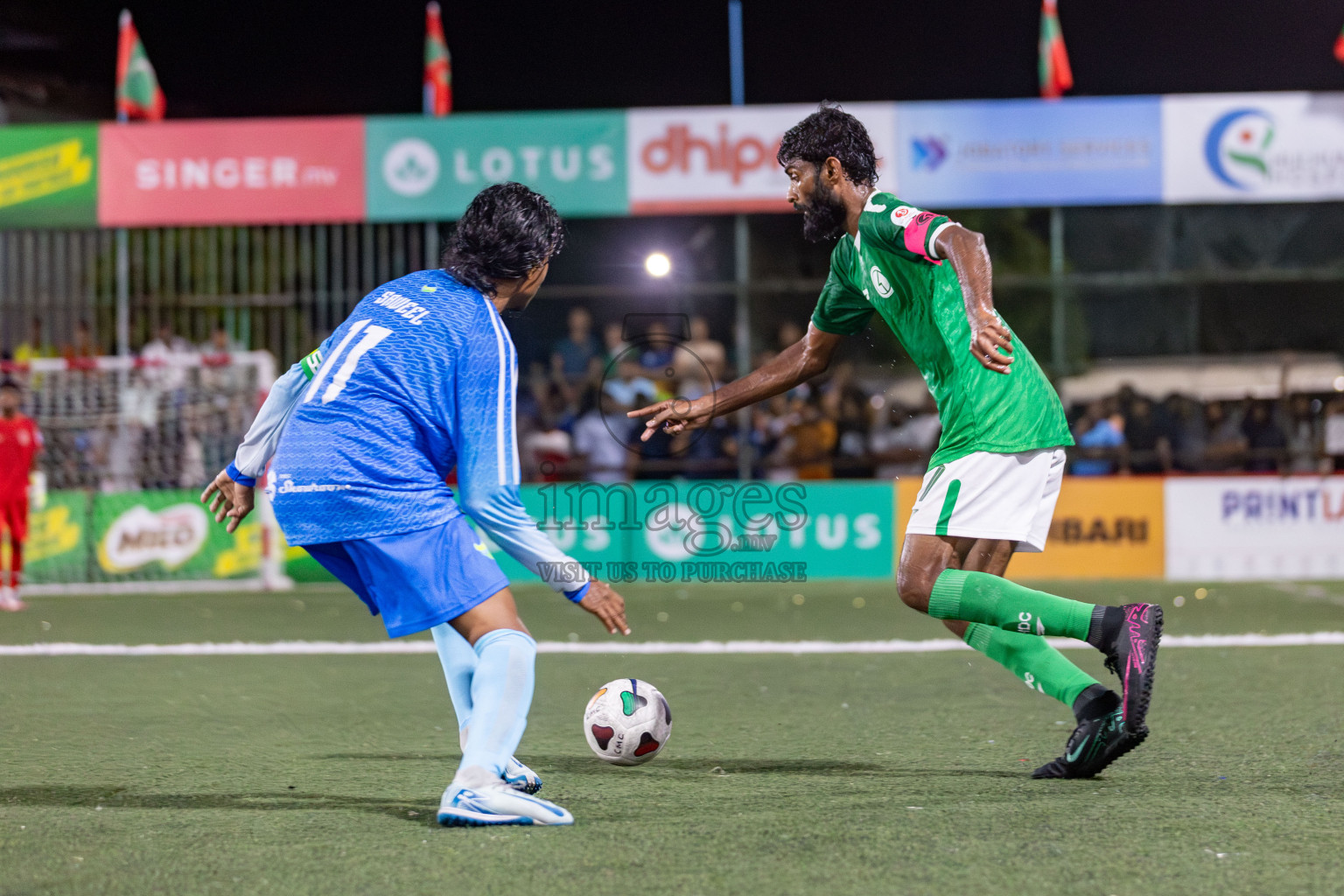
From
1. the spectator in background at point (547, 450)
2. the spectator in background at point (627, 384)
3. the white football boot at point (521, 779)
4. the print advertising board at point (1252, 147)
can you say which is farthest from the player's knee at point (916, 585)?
the print advertising board at point (1252, 147)

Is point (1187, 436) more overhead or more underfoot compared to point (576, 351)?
more underfoot

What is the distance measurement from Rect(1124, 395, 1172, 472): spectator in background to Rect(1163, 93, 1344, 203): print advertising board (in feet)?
7.59

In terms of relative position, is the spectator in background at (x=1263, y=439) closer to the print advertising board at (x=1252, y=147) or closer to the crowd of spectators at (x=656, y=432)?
the crowd of spectators at (x=656, y=432)

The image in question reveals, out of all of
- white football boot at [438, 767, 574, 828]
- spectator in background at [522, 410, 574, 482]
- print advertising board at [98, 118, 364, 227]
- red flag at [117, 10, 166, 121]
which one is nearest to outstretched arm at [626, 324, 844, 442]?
white football boot at [438, 767, 574, 828]

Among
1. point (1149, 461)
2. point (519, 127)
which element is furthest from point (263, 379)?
point (1149, 461)

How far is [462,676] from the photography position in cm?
426

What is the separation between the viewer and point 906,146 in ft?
48.4

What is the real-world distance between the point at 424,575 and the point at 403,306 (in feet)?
2.47

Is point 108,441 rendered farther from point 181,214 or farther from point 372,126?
point 372,126

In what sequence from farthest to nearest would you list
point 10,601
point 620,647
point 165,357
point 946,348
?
point 165,357
point 10,601
point 620,647
point 946,348

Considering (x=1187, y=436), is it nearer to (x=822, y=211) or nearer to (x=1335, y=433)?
(x=1335, y=433)

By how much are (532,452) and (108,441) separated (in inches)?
170

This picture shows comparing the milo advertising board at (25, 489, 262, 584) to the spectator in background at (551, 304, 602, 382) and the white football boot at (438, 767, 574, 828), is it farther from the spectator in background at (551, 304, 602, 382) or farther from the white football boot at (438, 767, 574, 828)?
the white football boot at (438, 767, 574, 828)

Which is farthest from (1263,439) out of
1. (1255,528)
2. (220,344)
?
(220,344)
